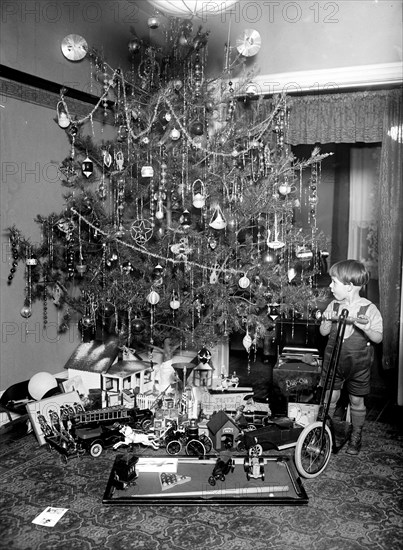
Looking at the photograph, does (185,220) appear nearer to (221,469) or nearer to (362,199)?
(221,469)

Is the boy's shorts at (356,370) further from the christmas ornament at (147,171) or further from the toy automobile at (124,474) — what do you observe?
the christmas ornament at (147,171)

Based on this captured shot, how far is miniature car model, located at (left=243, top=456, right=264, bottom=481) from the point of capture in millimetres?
3152

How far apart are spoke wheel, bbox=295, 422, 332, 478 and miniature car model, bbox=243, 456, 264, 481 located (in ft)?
0.71

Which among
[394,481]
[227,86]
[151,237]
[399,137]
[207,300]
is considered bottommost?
[394,481]

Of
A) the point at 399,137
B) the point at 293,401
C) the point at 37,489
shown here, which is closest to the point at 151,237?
the point at 293,401

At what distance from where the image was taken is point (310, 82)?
15.8 ft

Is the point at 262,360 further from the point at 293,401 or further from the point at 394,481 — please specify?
the point at 394,481

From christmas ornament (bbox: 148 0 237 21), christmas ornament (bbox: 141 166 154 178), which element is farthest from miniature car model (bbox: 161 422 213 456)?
christmas ornament (bbox: 148 0 237 21)

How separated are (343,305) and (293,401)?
3.21 feet

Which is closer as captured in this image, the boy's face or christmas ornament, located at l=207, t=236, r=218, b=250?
the boy's face

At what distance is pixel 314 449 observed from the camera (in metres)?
3.24

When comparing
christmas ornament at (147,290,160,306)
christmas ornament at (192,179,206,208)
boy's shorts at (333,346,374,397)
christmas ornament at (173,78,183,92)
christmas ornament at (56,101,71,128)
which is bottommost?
boy's shorts at (333,346,374,397)

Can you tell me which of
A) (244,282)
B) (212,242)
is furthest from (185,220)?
(244,282)

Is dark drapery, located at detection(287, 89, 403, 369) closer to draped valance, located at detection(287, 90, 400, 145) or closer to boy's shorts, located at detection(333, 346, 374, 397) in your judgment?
draped valance, located at detection(287, 90, 400, 145)
